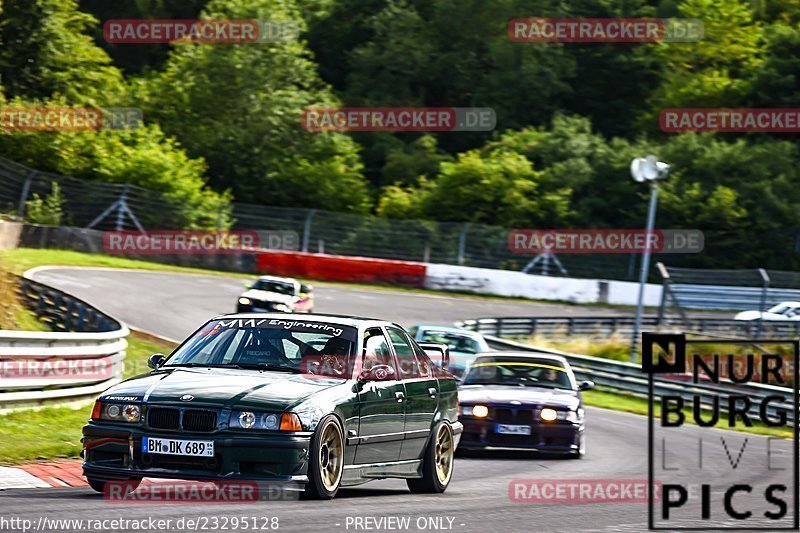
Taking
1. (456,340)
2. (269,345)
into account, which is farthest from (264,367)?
(456,340)

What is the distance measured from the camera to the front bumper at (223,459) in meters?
8.35

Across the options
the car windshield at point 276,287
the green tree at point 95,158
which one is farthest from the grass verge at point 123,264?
the green tree at point 95,158

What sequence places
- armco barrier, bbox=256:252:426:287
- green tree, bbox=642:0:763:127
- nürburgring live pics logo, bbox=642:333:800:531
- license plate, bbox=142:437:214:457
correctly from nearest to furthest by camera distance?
1. nürburgring live pics logo, bbox=642:333:800:531
2. license plate, bbox=142:437:214:457
3. armco barrier, bbox=256:252:426:287
4. green tree, bbox=642:0:763:127

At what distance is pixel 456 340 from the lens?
24.2 meters

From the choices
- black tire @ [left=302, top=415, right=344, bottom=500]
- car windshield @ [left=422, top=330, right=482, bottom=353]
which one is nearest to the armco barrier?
car windshield @ [left=422, top=330, right=482, bottom=353]

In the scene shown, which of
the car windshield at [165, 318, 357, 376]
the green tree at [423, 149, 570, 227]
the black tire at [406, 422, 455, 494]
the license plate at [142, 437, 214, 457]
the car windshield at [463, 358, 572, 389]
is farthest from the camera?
the green tree at [423, 149, 570, 227]

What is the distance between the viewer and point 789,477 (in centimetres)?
1502

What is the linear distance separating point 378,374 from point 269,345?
0.91 meters

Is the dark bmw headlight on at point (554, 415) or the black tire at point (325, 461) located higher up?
the black tire at point (325, 461)

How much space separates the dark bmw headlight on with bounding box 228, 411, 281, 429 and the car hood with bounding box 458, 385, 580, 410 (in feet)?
23.4

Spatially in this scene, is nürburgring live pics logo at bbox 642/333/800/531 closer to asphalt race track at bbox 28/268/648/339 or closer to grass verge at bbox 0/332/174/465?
grass verge at bbox 0/332/174/465

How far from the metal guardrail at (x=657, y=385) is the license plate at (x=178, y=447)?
1598cm

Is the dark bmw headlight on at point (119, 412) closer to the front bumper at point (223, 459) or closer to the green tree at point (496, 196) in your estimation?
the front bumper at point (223, 459)

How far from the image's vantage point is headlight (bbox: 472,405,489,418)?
50.2ft
